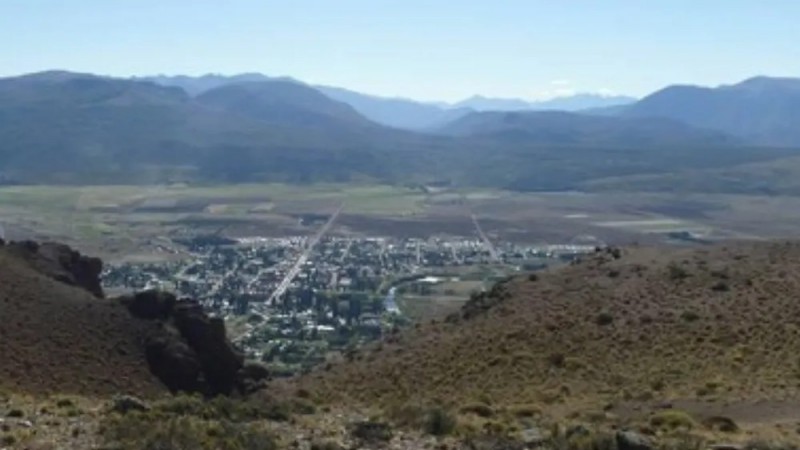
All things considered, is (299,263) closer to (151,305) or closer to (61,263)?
(61,263)

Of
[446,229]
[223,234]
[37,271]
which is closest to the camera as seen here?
[37,271]

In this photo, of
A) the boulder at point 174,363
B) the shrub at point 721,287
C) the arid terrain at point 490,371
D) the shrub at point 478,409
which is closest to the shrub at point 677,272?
the arid terrain at point 490,371

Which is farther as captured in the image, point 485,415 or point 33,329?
point 33,329

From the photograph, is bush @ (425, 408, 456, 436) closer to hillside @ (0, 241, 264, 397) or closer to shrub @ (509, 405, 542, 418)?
shrub @ (509, 405, 542, 418)

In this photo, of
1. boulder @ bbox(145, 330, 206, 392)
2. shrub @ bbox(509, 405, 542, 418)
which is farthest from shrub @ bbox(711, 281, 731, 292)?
boulder @ bbox(145, 330, 206, 392)

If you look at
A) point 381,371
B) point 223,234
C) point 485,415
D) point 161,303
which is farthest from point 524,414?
point 223,234

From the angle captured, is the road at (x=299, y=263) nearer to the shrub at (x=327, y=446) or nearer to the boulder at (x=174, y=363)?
the boulder at (x=174, y=363)

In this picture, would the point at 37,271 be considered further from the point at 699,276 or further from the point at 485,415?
the point at 699,276
